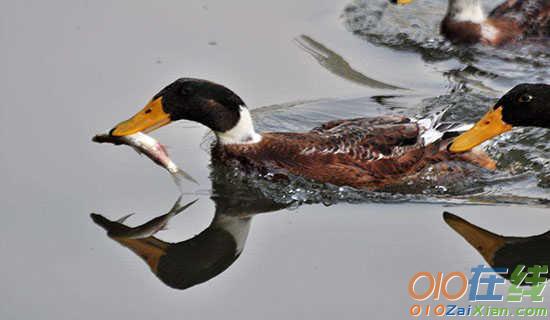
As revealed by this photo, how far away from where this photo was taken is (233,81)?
10992 mm

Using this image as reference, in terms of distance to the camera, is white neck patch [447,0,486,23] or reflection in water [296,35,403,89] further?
white neck patch [447,0,486,23]

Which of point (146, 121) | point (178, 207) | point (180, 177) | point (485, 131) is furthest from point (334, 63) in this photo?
point (178, 207)

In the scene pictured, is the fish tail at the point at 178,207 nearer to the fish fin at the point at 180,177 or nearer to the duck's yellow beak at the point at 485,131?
the fish fin at the point at 180,177

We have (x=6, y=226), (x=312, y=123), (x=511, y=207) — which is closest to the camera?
(x=6, y=226)

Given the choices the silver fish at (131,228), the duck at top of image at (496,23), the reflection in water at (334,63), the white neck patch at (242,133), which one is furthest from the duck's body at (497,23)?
the silver fish at (131,228)

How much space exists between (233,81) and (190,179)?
168 centimetres

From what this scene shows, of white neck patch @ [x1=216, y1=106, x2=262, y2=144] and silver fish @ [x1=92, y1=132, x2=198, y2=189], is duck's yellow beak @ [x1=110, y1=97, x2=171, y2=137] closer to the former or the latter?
silver fish @ [x1=92, y1=132, x2=198, y2=189]

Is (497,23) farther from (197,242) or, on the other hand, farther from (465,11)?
(197,242)

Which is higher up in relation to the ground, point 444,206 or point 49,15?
point 49,15

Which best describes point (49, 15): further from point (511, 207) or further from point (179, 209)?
point (511, 207)

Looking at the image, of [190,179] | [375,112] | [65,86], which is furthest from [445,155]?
[65,86]

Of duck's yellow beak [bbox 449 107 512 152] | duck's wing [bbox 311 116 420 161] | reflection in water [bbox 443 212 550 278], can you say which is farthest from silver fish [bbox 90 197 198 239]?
duck's yellow beak [bbox 449 107 512 152]

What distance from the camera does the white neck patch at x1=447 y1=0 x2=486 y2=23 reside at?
40.9 feet

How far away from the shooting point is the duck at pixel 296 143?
921 centimetres
